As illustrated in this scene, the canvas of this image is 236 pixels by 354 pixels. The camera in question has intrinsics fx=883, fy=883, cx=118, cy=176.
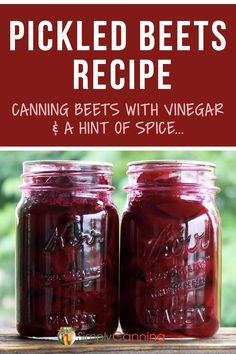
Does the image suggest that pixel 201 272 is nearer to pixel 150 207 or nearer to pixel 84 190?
pixel 150 207

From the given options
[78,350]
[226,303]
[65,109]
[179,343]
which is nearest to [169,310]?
[179,343]

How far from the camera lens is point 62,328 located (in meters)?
1.75

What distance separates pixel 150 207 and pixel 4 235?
7.51ft

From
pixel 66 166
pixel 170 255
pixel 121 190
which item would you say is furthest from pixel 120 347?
pixel 121 190

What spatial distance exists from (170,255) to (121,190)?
2218 mm

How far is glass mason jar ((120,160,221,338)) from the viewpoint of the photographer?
1765 millimetres

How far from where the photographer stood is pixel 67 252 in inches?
69.0

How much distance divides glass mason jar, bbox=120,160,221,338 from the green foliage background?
6.24 ft

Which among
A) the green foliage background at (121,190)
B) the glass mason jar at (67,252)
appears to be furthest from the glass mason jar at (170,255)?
the green foliage background at (121,190)

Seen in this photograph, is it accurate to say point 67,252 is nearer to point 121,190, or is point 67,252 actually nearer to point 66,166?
point 66,166

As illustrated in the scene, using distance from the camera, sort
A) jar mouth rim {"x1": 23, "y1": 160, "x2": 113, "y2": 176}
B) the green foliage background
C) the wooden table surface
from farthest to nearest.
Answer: the green foliage background < jar mouth rim {"x1": 23, "y1": 160, "x2": 113, "y2": 176} < the wooden table surface

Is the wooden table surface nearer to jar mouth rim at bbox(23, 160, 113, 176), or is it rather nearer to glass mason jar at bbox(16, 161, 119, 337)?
glass mason jar at bbox(16, 161, 119, 337)

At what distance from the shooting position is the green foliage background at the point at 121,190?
12.6 feet

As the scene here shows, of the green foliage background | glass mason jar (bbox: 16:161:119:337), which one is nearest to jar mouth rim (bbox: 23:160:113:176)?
glass mason jar (bbox: 16:161:119:337)
